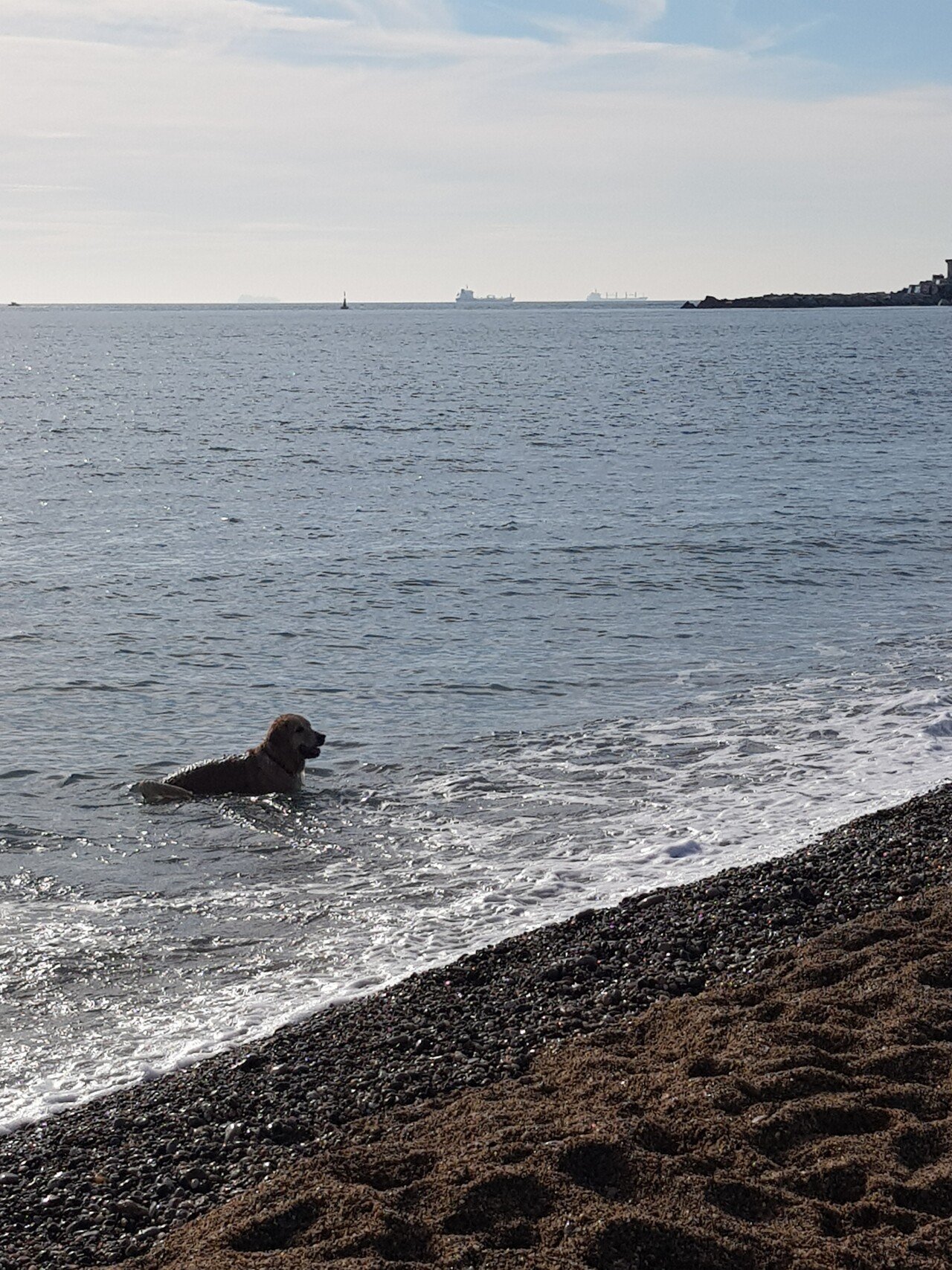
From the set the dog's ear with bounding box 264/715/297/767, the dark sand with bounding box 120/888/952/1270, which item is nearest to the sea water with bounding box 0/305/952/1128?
the dog's ear with bounding box 264/715/297/767

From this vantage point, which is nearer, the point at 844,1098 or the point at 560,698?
the point at 844,1098

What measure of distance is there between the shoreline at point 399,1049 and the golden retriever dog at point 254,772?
3.94 m

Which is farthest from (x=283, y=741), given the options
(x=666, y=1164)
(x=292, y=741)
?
(x=666, y=1164)

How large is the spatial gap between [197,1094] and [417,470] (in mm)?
29794

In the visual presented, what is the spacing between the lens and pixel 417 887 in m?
9.14

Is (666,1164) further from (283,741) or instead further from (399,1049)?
(283,741)

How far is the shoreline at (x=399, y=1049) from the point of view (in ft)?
17.1

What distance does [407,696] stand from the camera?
14320 millimetres

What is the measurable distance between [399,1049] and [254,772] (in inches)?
205

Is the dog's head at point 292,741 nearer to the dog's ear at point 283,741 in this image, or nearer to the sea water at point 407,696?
the dog's ear at point 283,741

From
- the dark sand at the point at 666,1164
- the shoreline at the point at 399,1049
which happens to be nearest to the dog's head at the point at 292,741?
the shoreline at the point at 399,1049

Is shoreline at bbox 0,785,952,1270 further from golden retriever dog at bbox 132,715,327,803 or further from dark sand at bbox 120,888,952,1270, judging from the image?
golden retriever dog at bbox 132,715,327,803

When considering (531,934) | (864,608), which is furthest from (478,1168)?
(864,608)

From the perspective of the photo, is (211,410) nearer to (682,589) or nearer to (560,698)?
(682,589)
